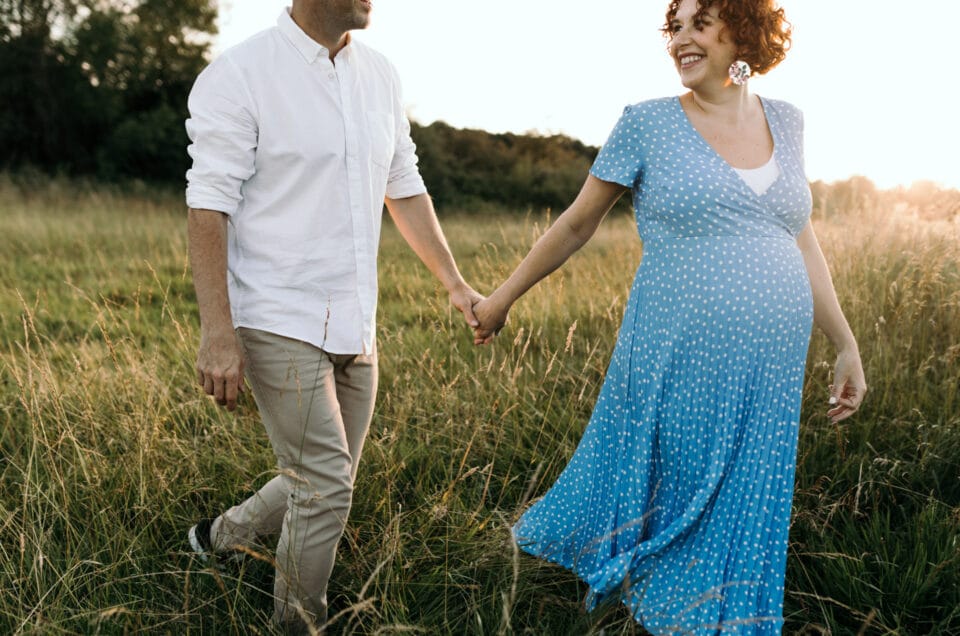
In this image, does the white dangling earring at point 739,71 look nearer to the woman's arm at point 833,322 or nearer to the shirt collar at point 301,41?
the woman's arm at point 833,322

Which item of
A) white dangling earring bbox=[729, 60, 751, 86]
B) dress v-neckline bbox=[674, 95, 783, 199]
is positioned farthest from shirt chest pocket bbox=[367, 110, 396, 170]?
white dangling earring bbox=[729, 60, 751, 86]

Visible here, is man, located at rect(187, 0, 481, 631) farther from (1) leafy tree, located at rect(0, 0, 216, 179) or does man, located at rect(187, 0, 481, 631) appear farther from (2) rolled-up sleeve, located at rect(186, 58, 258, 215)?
(1) leafy tree, located at rect(0, 0, 216, 179)

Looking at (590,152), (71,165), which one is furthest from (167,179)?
(590,152)

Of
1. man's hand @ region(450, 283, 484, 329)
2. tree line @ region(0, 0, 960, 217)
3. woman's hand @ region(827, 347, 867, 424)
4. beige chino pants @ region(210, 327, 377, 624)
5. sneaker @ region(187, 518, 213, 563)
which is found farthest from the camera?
tree line @ region(0, 0, 960, 217)

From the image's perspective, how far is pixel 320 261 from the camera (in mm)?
2416

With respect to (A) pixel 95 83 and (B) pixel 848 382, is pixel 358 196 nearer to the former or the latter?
(B) pixel 848 382

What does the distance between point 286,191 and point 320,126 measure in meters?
0.22

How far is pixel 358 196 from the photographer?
2.45m

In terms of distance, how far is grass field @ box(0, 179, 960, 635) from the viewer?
8.41 feet

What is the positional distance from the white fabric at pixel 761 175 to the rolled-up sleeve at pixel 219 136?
4.87ft

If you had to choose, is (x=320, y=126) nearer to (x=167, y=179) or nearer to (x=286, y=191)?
(x=286, y=191)

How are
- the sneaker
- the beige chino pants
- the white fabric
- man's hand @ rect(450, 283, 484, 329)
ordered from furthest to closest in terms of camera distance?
man's hand @ rect(450, 283, 484, 329) → the sneaker → the white fabric → the beige chino pants

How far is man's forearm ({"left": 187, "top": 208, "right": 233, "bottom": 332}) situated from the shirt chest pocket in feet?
1.80

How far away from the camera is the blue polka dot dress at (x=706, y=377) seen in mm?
2402
